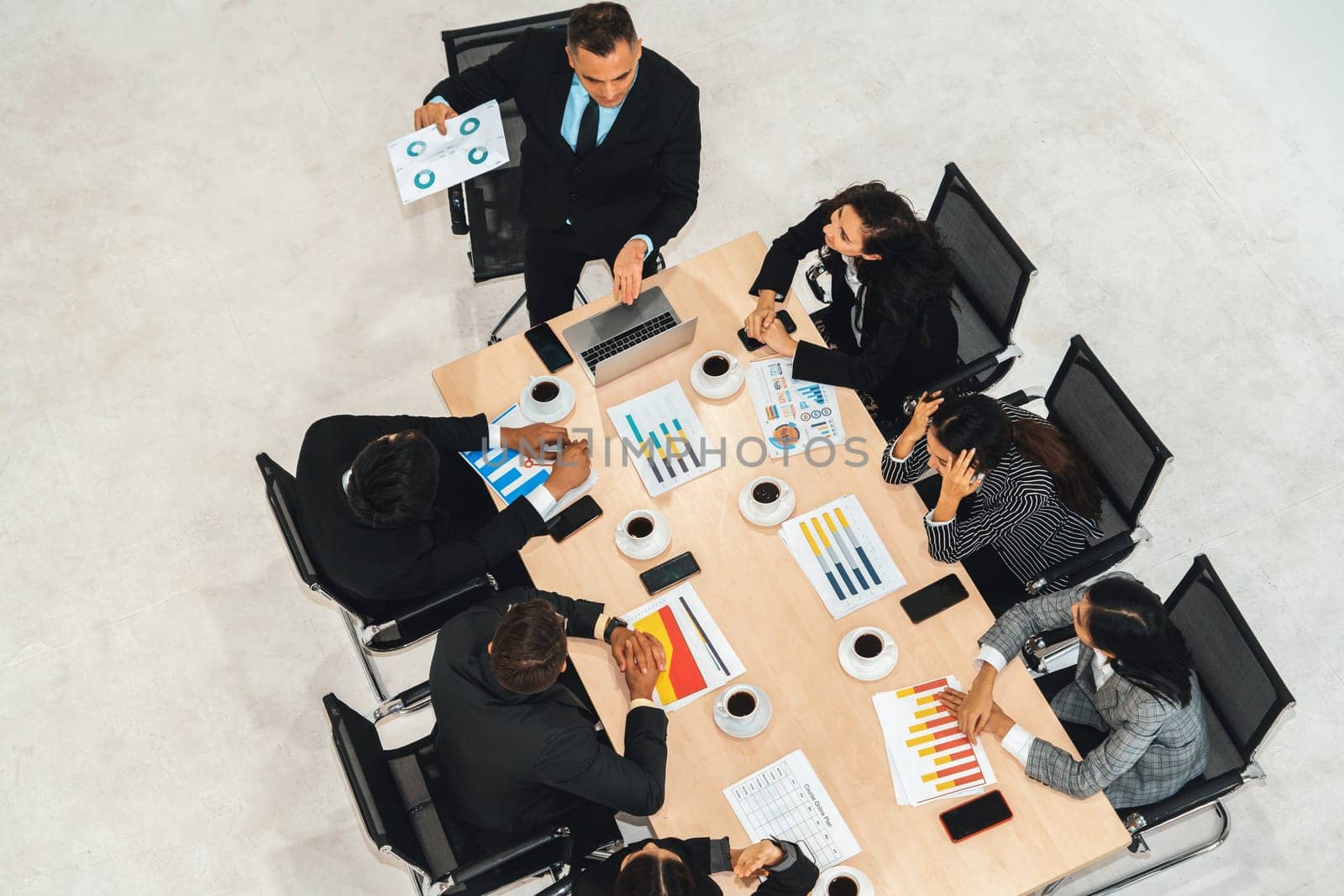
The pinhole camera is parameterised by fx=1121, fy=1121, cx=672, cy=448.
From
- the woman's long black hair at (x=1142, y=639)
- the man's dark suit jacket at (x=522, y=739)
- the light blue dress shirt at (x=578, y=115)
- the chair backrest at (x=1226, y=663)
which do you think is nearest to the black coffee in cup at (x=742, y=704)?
the man's dark suit jacket at (x=522, y=739)

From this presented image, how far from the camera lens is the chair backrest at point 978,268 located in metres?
3.67

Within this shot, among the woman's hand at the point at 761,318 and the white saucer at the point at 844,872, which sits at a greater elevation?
the woman's hand at the point at 761,318

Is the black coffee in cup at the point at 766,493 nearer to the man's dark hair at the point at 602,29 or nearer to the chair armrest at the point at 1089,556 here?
the chair armrest at the point at 1089,556

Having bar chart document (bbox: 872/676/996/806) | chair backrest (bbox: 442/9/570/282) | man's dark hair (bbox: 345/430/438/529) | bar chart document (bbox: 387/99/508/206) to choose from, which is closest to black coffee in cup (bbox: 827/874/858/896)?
bar chart document (bbox: 872/676/996/806)

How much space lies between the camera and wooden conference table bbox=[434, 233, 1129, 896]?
116 inches

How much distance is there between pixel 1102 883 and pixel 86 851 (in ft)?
11.6

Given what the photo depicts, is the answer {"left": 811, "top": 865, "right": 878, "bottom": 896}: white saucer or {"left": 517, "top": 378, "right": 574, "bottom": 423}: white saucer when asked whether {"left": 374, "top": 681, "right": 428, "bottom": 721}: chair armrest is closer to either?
{"left": 517, "top": 378, "right": 574, "bottom": 423}: white saucer

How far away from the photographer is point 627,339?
11.6 ft

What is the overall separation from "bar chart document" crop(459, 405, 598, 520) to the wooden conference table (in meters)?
0.06

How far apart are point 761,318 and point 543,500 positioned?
911mm

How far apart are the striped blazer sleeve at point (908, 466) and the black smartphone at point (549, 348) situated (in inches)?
41.7

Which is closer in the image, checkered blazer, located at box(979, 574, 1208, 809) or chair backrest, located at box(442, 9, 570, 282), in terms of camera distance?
checkered blazer, located at box(979, 574, 1208, 809)

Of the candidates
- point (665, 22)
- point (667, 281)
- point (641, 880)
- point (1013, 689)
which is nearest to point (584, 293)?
point (667, 281)

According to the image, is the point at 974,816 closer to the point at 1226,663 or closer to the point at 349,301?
the point at 1226,663
